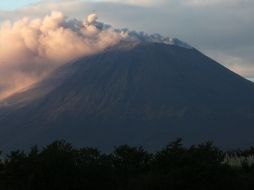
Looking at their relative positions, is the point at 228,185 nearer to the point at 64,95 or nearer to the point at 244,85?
the point at 64,95

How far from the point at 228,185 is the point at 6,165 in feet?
21.7

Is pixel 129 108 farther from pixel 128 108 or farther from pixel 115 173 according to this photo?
pixel 115 173

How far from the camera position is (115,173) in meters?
21.7

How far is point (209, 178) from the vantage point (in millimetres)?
19734

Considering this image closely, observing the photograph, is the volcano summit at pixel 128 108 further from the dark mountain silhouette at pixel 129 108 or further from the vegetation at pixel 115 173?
the vegetation at pixel 115 173

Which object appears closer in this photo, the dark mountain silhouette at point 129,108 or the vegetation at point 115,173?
the vegetation at point 115,173

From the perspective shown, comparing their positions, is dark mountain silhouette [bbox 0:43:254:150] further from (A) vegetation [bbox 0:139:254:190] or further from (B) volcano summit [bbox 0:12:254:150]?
(A) vegetation [bbox 0:139:254:190]

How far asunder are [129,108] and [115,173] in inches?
5820

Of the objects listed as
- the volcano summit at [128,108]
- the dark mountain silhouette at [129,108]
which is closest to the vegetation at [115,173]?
the dark mountain silhouette at [129,108]

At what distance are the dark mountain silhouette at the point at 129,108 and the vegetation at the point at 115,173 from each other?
12208 centimetres

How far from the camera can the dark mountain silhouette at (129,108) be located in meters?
156

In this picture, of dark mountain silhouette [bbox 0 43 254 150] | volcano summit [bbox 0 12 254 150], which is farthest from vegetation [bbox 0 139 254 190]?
volcano summit [bbox 0 12 254 150]

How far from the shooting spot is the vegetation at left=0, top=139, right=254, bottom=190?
774 inches

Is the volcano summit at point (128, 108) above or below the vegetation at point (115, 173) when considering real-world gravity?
above
